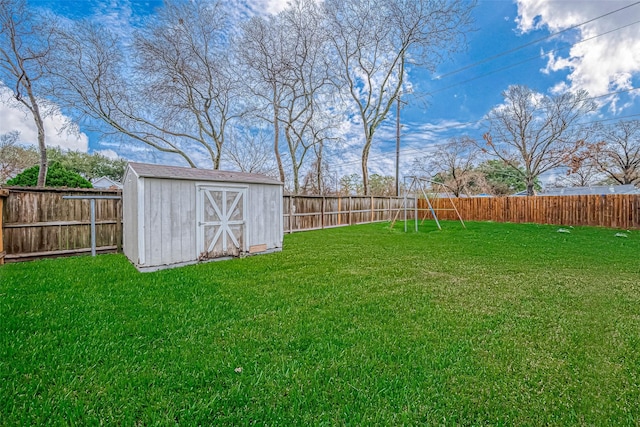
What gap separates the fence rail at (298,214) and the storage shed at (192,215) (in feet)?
2.53

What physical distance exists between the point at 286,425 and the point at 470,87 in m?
21.8

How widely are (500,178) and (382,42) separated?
16687mm

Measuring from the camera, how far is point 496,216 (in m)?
14.8

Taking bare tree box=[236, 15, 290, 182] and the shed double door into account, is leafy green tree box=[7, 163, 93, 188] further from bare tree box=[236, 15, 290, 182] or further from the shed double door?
the shed double door

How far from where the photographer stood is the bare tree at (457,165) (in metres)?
21.1

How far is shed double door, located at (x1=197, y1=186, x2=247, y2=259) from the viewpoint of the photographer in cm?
545

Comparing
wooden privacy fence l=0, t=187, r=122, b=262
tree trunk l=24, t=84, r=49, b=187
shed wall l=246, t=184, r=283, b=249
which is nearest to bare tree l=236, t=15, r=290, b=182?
tree trunk l=24, t=84, r=49, b=187

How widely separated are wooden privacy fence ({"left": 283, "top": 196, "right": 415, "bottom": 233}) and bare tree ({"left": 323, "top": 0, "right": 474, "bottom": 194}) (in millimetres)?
1836

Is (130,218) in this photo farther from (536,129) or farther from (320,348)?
(536,129)

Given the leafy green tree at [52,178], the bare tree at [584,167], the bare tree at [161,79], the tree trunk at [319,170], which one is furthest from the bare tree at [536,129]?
the leafy green tree at [52,178]

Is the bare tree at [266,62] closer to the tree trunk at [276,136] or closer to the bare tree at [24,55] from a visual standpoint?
the tree trunk at [276,136]

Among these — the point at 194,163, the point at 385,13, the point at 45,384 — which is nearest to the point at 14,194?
the point at 45,384

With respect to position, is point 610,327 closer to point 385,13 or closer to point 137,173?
point 137,173

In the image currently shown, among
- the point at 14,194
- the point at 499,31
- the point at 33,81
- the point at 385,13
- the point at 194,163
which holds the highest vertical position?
the point at 385,13
